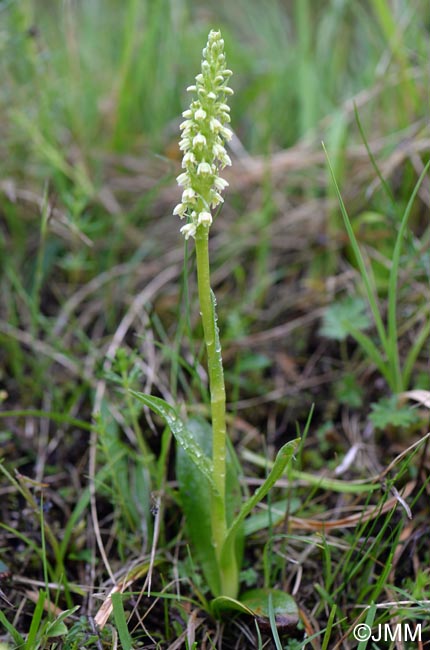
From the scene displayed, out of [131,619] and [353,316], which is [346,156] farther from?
[131,619]

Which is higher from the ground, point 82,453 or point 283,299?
point 283,299

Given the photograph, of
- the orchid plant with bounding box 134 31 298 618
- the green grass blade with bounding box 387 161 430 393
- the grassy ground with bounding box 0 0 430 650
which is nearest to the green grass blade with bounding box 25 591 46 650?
the grassy ground with bounding box 0 0 430 650

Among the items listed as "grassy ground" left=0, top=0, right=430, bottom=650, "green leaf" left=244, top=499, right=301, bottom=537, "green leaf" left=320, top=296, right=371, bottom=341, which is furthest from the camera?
"green leaf" left=320, top=296, right=371, bottom=341

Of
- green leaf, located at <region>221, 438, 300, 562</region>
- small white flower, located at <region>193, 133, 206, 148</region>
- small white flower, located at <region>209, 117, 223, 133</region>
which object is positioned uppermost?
small white flower, located at <region>209, 117, 223, 133</region>

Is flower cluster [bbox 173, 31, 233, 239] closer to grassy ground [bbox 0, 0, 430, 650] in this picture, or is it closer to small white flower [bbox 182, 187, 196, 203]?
small white flower [bbox 182, 187, 196, 203]

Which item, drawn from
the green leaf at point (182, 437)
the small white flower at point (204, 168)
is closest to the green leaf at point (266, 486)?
the green leaf at point (182, 437)

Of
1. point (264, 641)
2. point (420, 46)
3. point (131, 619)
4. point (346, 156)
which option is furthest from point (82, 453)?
point (420, 46)

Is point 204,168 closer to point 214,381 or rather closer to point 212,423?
point 214,381
